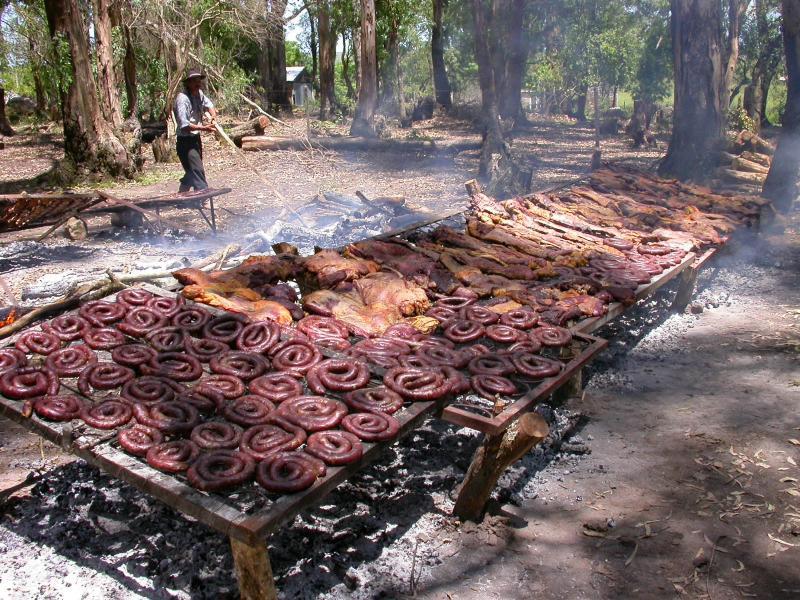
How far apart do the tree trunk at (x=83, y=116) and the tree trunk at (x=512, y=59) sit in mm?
14480

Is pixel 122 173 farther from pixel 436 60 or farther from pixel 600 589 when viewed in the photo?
pixel 436 60

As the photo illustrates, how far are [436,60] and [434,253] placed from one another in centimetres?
2465

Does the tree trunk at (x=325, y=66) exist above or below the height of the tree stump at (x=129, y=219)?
above

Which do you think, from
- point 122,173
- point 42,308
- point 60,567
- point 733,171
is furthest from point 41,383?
point 733,171

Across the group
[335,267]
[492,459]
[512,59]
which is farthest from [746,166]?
[492,459]

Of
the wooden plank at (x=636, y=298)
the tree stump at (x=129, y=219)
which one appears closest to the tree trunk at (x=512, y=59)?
the tree stump at (x=129, y=219)

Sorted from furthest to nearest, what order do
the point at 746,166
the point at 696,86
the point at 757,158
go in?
1. the point at 757,158
2. the point at 746,166
3. the point at 696,86

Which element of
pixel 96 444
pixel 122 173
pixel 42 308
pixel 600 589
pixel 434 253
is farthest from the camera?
pixel 122 173

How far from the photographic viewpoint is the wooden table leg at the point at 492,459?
12.2 ft

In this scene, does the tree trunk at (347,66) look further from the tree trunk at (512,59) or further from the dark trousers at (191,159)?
the dark trousers at (191,159)

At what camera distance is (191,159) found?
11.1m

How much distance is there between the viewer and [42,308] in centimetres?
518

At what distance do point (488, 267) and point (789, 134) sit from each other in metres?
7.51

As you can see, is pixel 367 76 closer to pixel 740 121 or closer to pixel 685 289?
pixel 740 121
